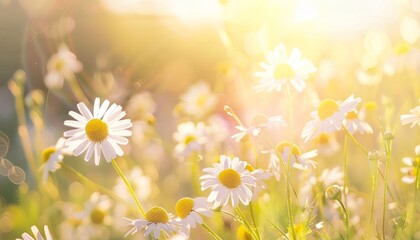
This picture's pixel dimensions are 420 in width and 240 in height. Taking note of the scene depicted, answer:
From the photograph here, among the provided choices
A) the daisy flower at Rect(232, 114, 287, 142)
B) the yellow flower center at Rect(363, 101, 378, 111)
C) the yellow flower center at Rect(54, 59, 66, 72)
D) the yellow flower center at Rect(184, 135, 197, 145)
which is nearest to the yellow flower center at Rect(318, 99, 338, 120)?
the daisy flower at Rect(232, 114, 287, 142)

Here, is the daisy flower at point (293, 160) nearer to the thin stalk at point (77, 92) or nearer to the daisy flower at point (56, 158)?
the daisy flower at point (56, 158)

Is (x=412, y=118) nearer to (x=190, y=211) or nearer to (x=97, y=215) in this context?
(x=190, y=211)

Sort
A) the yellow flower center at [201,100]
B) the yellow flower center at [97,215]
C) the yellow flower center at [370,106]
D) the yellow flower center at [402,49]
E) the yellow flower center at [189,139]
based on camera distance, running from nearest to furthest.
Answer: the yellow flower center at [370,106]
the yellow flower center at [189,139]
the yellow flower center at [97,215]
the yellow flower center at [402,49]
the yellow flower center at [201,100]

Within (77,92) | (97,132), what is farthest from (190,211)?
(77,92)

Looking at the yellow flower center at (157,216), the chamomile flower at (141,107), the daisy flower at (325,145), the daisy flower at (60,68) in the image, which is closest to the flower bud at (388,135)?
the yellow flower center at (157,216)

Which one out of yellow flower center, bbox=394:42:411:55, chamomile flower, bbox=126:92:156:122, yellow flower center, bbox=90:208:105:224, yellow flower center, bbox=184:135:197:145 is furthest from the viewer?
chamomile flower, bbox=126:92:156:122

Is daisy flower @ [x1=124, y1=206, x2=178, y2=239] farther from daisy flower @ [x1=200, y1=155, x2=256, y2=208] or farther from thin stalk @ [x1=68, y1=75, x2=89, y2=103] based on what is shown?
thin stalk @ [x1=68, y1=75, x2=89, y2=103]

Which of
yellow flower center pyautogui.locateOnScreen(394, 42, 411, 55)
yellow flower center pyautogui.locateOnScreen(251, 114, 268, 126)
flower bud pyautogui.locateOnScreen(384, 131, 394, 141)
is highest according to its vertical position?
yellow flower center pyautogui.locateOnScreen(394, 42, 411, 55)
